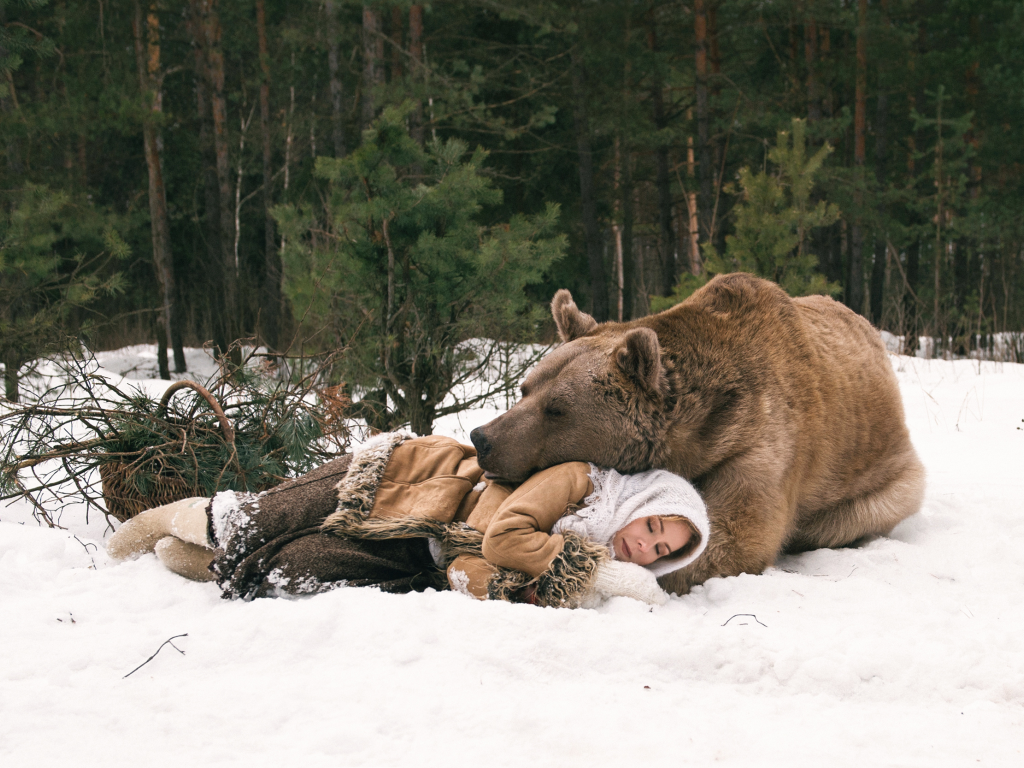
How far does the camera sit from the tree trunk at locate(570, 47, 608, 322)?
14.2 m

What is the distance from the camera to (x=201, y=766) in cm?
159

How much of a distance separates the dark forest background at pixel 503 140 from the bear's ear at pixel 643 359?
2490 mm

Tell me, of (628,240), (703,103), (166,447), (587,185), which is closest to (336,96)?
(587,185)

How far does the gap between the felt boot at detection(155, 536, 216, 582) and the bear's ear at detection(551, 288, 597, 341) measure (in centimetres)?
171

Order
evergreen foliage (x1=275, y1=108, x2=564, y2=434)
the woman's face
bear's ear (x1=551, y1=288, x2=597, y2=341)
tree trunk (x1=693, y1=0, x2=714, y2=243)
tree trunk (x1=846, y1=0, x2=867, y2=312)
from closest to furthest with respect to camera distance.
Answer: the woman's face, bear's ear (x1=551, y1=288, x2=597, y2=341), evergreen foliage (x1=275, y1=108, x2=564, y2=434), tree trunk (x1=693, y1=0, x2=714, y2=243), tree trunk (x1=846, y1=0, x2=867, y2=312)

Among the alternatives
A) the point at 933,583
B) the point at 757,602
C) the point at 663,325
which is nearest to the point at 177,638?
the point at 757,602

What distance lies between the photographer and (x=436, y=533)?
2.71 m

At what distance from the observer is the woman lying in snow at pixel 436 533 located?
2.47 m

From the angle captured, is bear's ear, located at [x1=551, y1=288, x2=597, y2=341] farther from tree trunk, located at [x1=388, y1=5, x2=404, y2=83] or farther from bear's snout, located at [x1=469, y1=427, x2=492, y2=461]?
tree trunk, located at [x1=388, y1=5, x2=404, y2=83]

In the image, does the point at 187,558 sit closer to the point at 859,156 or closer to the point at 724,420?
the point at 724,420

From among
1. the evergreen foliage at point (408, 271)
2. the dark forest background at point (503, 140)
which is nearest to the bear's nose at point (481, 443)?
the evergreen foliage at point (408, 271)

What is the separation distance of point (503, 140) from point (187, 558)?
12.3 meters

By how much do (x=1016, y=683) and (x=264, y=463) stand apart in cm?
317

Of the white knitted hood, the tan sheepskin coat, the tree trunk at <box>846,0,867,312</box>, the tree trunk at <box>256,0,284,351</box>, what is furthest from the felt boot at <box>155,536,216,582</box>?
the tree trunk at <box>846,0,867,312</box>
